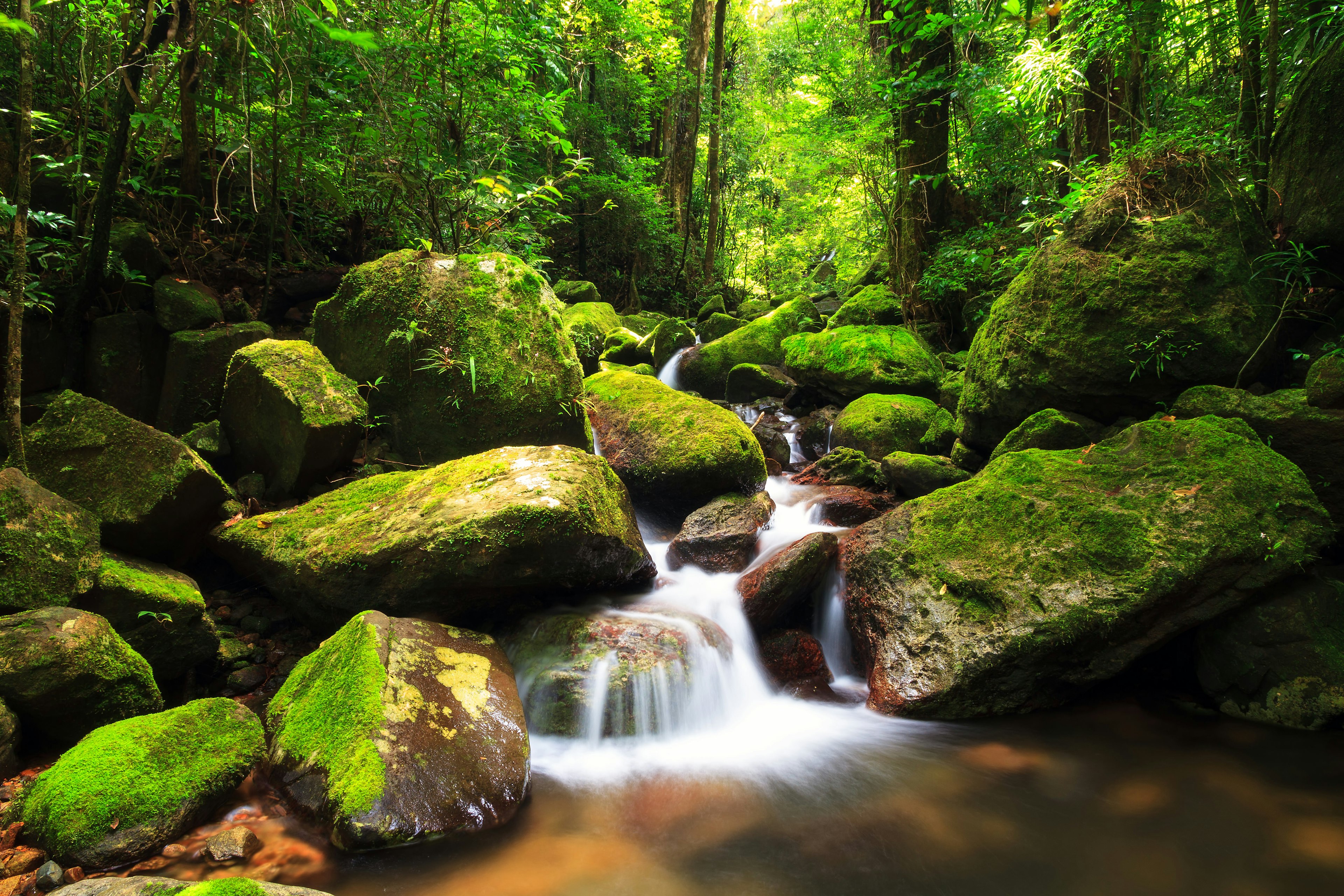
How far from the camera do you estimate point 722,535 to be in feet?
19.5

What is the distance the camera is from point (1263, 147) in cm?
514

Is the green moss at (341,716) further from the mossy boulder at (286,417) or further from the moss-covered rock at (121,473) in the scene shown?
the mossy boulder at (286,417)

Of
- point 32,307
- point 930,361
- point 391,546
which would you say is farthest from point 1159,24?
point 32,307

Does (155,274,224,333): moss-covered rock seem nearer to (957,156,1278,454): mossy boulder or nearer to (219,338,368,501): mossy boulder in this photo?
(219,338,368,501): mossy boulder

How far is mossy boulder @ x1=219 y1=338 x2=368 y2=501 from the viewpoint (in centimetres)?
498

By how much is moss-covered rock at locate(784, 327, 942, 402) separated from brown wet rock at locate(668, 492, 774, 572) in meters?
3.10

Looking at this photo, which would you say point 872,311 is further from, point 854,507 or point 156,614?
point 156,614

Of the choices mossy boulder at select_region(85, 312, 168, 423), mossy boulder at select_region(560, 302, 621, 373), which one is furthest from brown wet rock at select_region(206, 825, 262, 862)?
mossy boulder at select_region(560, 302, 621, 373)

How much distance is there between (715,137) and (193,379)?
14.8 meters

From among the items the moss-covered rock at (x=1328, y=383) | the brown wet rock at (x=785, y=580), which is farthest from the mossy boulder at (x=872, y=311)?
the moss-covered rock at (x=1328, y=383)

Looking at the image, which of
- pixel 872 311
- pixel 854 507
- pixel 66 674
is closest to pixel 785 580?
pixel 854 507

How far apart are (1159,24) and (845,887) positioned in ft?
24.0

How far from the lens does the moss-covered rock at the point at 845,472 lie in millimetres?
7043

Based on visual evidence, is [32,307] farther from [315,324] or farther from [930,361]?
[930,361]
